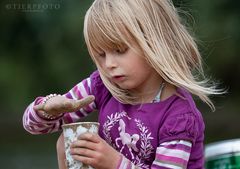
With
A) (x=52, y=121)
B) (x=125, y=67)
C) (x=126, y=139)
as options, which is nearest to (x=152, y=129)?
(x=126, y=139)

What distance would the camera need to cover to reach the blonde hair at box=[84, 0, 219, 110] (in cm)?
203

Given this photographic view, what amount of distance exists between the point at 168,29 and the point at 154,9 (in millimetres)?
76

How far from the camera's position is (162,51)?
2.07m

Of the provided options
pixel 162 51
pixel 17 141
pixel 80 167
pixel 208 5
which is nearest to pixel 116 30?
pixel 162 51

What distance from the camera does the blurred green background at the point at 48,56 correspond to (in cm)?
524

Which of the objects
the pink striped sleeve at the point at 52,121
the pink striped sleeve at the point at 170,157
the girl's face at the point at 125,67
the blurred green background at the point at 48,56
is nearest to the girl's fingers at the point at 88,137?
the pink striped sleeve at the point at 170,157

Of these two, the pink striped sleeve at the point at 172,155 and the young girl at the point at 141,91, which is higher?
the young girl at the point at 141,91

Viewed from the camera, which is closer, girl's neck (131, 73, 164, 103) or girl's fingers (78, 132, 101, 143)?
girl's fingers (78, 132, 101, 143)

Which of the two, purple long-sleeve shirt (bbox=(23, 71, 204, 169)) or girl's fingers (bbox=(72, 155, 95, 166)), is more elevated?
purple long-sleeve shirt (bbox=(23, 71, 204, 169))

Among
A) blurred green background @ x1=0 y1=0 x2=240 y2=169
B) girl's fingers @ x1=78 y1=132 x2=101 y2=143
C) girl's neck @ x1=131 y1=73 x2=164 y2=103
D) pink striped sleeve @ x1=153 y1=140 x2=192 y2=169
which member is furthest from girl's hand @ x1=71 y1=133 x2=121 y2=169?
blurred green background @ x1=0 y1=0 x2=240 y2=169

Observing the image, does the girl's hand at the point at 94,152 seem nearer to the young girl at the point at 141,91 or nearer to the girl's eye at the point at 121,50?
the young girl at the point at 141,91

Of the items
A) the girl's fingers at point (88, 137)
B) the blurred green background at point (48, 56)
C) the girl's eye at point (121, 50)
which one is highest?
the blurred green background at point (48, 56)

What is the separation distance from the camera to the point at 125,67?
6.64ft

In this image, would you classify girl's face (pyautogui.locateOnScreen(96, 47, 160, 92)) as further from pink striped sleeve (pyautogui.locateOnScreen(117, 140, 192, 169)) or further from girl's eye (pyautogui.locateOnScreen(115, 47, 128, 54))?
pink striped sleeve (pyautogui.locateOnScreen(117, 140, 192, 169))
